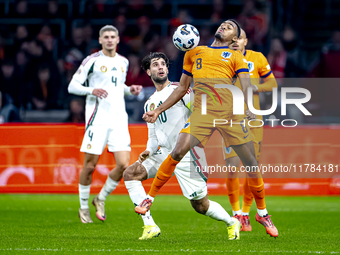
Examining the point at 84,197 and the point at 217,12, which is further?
the point at 217,12

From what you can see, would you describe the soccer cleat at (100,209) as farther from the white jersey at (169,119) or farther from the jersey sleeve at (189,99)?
the jersey sleeve at (189,99)

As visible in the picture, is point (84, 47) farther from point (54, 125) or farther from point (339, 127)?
point (339, 127)

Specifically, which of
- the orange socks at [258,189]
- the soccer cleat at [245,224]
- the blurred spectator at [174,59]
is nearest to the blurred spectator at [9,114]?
the blurred spectator at [174,59]

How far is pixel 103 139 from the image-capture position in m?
7.36

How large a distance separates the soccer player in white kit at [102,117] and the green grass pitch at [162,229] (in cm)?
53

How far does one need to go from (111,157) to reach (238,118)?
197 inches

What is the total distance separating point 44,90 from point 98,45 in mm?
2023

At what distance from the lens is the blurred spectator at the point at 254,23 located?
43.5 ft

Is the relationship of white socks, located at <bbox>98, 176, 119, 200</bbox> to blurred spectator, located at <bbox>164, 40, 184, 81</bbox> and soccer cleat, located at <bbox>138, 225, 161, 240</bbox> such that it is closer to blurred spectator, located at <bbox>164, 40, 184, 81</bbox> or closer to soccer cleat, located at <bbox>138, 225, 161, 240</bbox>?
soccer cleat, located at <bbox>138, 225, 161, 240</bbox>

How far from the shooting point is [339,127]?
33.7ft

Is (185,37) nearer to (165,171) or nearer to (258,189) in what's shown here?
(165,171)

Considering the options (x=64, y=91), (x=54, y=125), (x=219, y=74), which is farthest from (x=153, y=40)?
(x=219, y=74)

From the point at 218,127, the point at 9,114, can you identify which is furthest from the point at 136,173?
the point at 9,114

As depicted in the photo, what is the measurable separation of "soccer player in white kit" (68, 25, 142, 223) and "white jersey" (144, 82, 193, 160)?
159 centimetres
